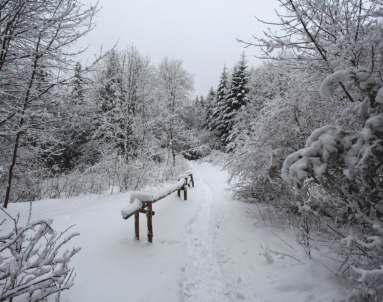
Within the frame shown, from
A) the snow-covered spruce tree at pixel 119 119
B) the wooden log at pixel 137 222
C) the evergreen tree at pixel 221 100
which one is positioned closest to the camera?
the wooden log at pixel 137 222

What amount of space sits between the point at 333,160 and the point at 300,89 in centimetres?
322

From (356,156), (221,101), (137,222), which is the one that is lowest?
(137,222)

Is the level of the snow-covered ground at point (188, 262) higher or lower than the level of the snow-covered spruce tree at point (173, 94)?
lower

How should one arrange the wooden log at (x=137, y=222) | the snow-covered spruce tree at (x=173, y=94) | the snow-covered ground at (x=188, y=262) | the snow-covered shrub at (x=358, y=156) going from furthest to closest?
the snow-covered spruce tree at (x=173, y=94)
the wooden log at (x=137, y=222)
the snow-covered ground at (x=188, y=262)
the snow-covered shrub at (x=358, y=156)

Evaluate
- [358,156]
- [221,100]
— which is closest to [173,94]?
[221,100]

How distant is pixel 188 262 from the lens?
4.56 m

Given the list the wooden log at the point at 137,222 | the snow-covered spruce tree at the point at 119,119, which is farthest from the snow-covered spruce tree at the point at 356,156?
the snow-covered spruce tree at the point at 119,119

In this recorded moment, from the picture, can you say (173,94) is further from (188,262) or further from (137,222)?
(188,262)

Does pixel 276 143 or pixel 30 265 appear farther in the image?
pixel 276 143

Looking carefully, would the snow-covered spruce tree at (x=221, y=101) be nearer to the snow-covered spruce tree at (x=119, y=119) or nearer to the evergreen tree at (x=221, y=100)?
the evergreen tree at (x=221, y=100)

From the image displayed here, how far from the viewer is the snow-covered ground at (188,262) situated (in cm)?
345

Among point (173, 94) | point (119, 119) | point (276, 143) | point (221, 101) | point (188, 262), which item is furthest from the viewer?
point (221, 101)

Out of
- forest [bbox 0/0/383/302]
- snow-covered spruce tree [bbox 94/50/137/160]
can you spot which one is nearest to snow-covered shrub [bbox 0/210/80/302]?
forest [bbox 0/0/383/302]

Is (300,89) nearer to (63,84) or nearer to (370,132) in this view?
(370,132)
